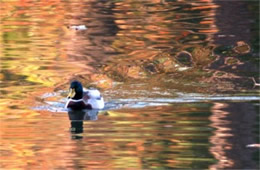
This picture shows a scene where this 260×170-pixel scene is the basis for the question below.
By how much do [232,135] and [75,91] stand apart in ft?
12.2

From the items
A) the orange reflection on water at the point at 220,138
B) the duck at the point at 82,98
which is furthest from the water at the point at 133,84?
the duck at the point at 82,98

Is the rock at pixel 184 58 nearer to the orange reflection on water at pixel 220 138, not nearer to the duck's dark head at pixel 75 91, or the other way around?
the duck's dark head at pixel 75 91

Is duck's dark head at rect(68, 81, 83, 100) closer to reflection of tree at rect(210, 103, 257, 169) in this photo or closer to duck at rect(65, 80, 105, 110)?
duck at rect(65, 80, 105, 110)

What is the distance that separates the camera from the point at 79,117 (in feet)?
46.8

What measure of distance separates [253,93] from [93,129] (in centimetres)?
329

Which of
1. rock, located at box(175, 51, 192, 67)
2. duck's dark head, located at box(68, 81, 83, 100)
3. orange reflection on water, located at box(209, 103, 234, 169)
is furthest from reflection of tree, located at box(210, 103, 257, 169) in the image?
rock, located at box(175, 51, 192, 67)

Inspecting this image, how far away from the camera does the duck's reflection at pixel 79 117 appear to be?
1298cm

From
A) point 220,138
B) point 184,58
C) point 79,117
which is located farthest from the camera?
point 184,58

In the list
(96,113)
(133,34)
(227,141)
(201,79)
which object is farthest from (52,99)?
(133,34)

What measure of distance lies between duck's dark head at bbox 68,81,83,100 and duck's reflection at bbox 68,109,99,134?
0.74ft

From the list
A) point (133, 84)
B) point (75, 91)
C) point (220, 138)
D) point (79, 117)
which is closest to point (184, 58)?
point (133, 84)

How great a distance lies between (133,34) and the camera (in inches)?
845

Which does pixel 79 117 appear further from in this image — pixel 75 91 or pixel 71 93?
pixel 75 91

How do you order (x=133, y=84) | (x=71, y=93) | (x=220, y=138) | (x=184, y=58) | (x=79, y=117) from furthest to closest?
1. (x=184, y=58)
2. (x=133, y=84)
3. (x=71, y=93)
4. (x=79, y=117)
5. (x=220, y=138)
